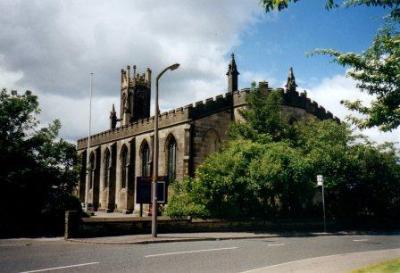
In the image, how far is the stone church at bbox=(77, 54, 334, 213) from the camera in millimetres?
32062

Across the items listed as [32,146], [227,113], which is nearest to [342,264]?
[32,146]

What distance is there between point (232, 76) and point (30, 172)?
2152 centimetres

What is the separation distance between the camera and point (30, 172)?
20062 mm

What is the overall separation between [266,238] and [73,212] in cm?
881

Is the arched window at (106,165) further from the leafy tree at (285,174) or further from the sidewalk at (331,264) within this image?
the sidewalk at (331,264)

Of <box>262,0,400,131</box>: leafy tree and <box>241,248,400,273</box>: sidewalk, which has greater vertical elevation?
<box>262,0,400,131</box>: leafy tree

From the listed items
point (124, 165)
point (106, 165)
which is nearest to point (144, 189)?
point (124, 165)

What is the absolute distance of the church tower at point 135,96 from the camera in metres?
53.3

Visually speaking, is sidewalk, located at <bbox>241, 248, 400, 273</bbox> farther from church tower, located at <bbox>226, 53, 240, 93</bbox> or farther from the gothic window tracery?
the gothic window tracery

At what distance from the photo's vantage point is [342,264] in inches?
426

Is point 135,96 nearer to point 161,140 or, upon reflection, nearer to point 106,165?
point 106,165

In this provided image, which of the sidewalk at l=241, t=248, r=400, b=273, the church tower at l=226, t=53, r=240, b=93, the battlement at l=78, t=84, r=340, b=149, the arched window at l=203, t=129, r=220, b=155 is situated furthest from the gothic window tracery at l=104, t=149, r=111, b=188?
the sidewalk at l=241, t=248, r=400, b=273

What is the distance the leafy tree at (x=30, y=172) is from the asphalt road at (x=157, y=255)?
11.0ft

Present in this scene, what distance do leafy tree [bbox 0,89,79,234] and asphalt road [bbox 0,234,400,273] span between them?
3.36 metres
